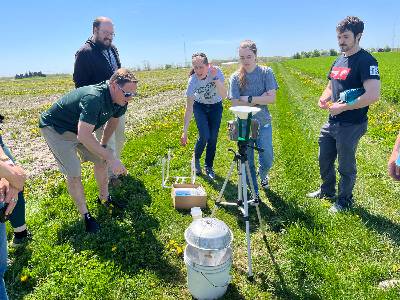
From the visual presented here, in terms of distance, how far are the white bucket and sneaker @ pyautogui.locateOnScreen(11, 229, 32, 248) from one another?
2655 millimetres

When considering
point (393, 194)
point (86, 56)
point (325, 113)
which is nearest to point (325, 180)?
point (393, 194)

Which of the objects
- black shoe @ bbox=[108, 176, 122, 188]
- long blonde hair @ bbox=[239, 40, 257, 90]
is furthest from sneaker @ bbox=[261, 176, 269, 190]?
black shoe @ bbox=[108, 176, 122, 188]

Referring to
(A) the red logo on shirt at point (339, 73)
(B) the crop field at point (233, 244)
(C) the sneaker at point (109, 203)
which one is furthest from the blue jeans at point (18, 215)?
(A) the red logo on shirt at point (339, 73)

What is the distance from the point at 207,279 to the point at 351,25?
13.1ft

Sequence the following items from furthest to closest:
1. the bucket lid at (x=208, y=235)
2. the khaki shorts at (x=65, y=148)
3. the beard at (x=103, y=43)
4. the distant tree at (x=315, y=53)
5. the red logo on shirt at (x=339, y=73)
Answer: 1. the distant tree at (x=315, y=53)
2. the beard at (x=103, y=43)
3. the red logo on shirt at (x=339, y=73)
4. the khaki shorts at (x=65, y=148)
5. the bucket lid at (x=208, y=235)

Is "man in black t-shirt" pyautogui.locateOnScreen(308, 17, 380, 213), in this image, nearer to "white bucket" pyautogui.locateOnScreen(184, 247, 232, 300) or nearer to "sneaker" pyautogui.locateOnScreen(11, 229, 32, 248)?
"white bucket" pyautogui.locateOnScreen(184, 247, 232, 300)

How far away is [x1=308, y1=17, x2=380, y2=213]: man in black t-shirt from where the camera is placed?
5082 mm

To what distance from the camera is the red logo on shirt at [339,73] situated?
5.36m

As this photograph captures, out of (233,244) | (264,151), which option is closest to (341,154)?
(264,151)

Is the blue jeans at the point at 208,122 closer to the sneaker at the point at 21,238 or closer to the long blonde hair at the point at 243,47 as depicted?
the long blonde hair at the point at 243,47

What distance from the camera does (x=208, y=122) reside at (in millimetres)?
7633

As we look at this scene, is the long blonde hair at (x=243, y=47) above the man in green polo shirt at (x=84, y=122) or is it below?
above

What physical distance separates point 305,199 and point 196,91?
3.01 m

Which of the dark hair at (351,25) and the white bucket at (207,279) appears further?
the dark hair at (351,25)
